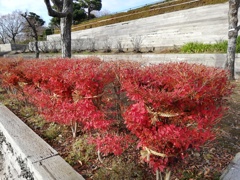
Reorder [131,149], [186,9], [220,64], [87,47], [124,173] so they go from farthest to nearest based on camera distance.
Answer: [87,47], [186,9], [220,64], [131,149], [124,173]

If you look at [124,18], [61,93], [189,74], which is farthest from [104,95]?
[124,18]

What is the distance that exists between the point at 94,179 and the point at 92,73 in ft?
3.66

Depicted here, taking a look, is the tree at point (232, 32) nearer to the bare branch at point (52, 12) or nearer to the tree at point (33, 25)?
the bare branch at point (52, 12)

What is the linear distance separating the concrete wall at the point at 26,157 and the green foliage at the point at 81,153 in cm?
19

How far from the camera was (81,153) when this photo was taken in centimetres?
Answer: 231

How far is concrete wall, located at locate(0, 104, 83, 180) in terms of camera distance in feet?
6.06

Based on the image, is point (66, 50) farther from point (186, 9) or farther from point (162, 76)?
point (186, 9)

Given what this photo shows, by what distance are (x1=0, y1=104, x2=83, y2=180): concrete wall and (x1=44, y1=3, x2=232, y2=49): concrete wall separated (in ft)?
25.2

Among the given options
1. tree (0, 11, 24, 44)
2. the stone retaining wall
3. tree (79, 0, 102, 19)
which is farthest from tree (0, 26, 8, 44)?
the stone retaining wall

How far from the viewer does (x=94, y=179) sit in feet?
6.26

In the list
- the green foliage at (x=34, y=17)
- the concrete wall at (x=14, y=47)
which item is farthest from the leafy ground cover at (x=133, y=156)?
the concrete wall at (x=14, y=47)

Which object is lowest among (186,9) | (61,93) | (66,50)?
(61,93)

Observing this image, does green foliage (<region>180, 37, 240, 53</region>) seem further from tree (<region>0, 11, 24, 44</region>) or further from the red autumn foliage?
tree (<region>0, 11, 24, 44</region>)

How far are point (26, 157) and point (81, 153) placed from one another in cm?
62
